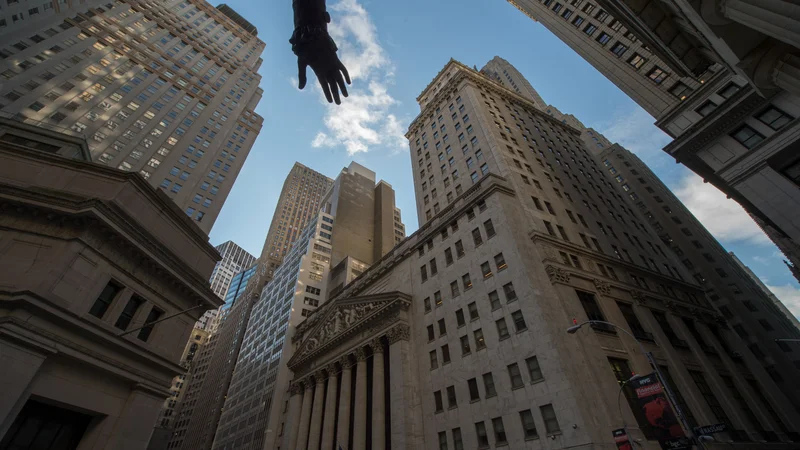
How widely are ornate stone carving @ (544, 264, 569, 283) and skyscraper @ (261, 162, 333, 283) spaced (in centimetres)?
10792

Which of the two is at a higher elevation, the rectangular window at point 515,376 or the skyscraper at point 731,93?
the skyscraper at point 731,93

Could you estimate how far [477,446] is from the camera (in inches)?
1182

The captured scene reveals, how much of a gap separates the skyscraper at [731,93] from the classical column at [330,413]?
1900 inches

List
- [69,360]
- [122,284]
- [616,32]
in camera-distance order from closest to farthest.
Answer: [69,360] → [122,284] → [616,32]

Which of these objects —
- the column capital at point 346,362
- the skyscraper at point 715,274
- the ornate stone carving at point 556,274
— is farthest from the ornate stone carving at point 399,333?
the skyscraper at point 715,274

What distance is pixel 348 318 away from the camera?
174ft

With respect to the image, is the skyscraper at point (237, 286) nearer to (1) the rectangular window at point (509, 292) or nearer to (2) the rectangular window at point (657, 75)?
(1) the rectangular window at point (509, 292)

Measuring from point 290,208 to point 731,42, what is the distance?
152m

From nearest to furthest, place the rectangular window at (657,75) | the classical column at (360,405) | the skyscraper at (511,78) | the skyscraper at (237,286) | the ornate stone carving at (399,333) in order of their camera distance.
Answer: the rectangular window at (657,75)
the classical column at (360,405)
the ornate stone carving at (399,333)
the skyscraper at (511,78)
the skyscraper at (237,286)

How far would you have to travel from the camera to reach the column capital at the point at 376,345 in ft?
147

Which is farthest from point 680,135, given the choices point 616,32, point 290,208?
point 290,208

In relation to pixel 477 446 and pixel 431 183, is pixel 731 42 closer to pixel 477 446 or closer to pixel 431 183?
pixel 477 446

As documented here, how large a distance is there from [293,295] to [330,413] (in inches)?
1341

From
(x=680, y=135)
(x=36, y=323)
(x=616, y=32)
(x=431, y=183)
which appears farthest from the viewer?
(x=431, y=183)
